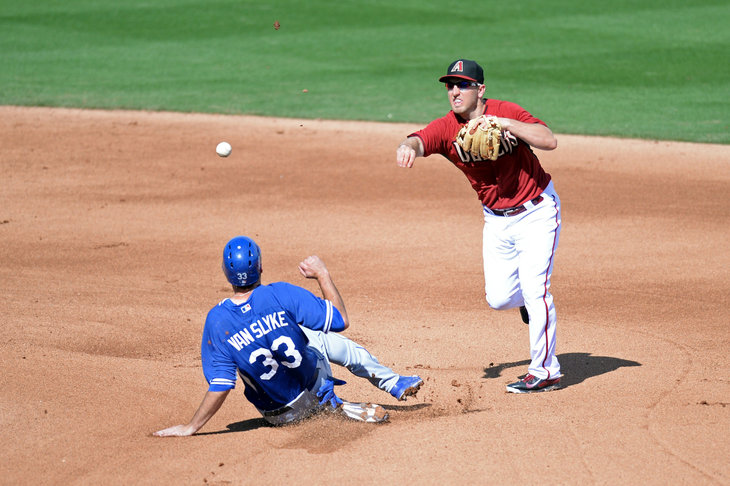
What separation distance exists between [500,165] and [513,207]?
314 millimetres

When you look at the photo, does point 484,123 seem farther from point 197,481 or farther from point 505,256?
point 197,481

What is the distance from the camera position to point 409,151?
237 inches

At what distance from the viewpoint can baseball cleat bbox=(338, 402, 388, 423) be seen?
5.34m

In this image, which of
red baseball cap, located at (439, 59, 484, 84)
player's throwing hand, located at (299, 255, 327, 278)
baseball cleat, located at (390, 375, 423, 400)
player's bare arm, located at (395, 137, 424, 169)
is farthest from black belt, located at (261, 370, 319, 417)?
red baseball cap, located at (439, 59, 484, 84)

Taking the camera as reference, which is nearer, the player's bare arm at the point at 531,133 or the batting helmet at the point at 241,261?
the batting helmet at the point at 241,261

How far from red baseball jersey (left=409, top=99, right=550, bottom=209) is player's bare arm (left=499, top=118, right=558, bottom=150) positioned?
237 millimetres

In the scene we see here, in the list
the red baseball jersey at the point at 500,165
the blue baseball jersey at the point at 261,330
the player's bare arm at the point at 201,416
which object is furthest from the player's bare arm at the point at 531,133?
the player's bare arm at the point at 201,416

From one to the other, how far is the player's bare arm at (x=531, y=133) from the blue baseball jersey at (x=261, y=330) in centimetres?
176

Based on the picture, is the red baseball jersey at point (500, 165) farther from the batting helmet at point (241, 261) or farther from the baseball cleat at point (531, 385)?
the batting helmet at point (241, 261)

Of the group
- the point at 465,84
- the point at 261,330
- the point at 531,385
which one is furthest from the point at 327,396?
the point at 465,84

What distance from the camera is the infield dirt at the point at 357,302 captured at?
490cm

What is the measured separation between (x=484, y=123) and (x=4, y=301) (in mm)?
4767

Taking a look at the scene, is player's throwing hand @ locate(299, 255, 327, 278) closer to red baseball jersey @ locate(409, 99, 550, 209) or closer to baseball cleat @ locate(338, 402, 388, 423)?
baseball cleat @ locate(338, 402, 388, 423)

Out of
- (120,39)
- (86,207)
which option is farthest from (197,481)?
(120,39)
